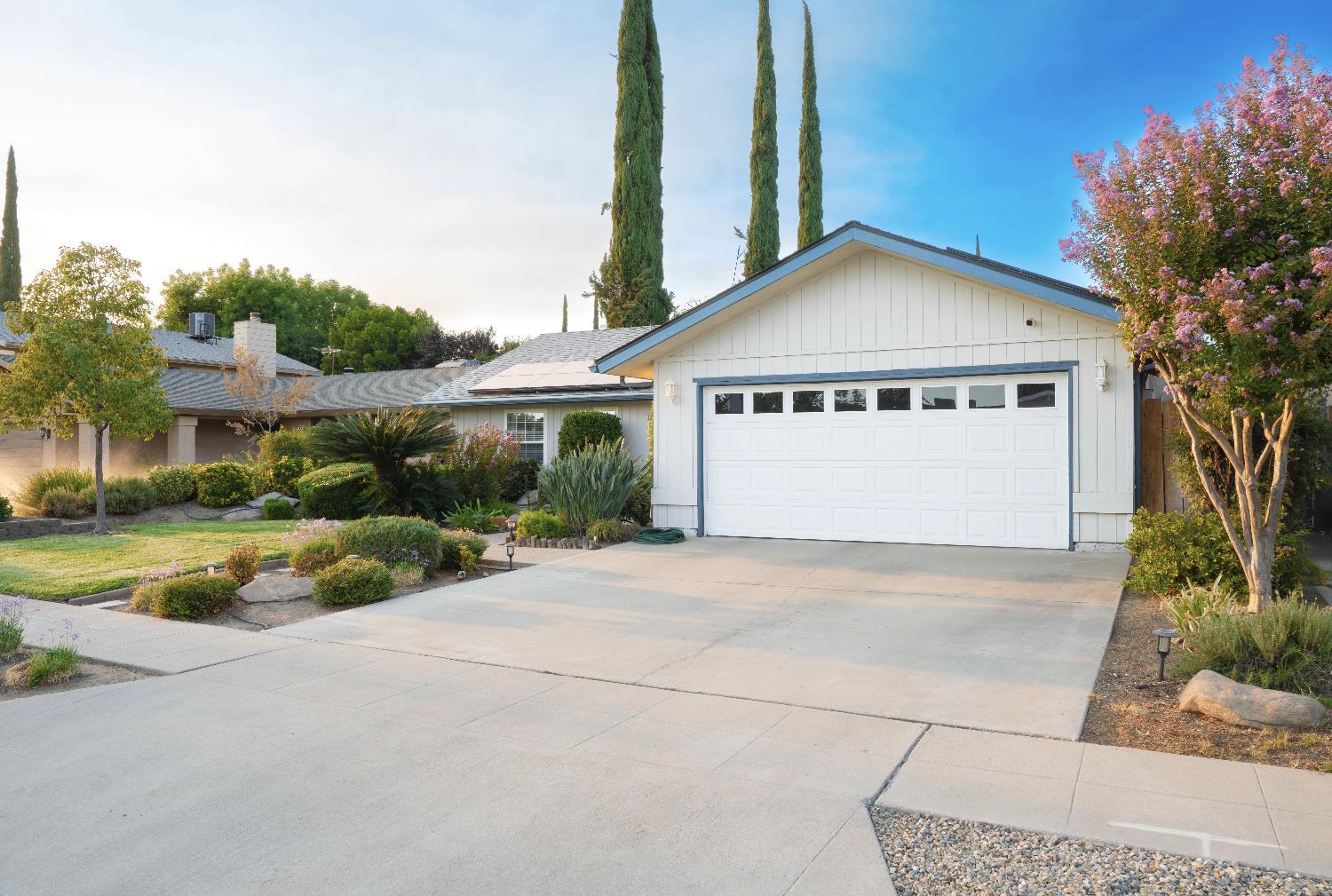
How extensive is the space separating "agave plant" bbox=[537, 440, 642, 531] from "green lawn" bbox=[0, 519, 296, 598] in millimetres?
3914

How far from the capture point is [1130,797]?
381 centimetres

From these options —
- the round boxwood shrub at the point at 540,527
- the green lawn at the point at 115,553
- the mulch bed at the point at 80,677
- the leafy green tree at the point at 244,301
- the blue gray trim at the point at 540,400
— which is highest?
the leafy green tree at the point at 244,301

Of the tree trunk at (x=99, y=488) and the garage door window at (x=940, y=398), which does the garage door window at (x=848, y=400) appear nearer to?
the garage door window at (x=940, y=398)

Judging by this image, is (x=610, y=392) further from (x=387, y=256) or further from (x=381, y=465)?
(x=387, y=256)

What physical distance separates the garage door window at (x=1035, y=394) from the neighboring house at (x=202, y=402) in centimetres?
1735

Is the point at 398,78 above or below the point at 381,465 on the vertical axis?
above

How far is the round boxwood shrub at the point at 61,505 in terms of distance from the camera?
1692 centimetres

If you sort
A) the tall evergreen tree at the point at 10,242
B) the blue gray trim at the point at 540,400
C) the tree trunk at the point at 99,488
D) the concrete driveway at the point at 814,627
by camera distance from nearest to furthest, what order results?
1. the concrete driveway at the point at 814,627
2. the tree trunk at the point at 99,488
3. the blue gray trim at the point at 540,400
4. the tall evergreen tree at the point at 10,242

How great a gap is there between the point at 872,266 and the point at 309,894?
10.8 meters

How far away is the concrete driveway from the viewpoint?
5512 millimetres

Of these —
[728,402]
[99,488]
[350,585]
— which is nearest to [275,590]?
[350,585]

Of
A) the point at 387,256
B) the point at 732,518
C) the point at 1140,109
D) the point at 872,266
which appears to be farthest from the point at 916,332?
the point at 387,256

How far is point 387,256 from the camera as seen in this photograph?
76.8ft

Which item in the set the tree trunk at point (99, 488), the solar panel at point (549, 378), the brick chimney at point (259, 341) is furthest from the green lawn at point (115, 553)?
the brick chimney at point (259, 341)
